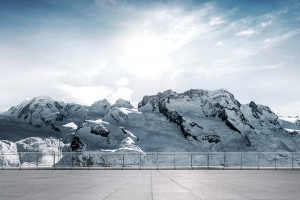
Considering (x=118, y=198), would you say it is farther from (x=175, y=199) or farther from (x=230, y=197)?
(x=230, y=197)

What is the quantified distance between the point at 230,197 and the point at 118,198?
3.48m

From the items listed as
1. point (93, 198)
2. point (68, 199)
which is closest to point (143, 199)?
point (93, 198)

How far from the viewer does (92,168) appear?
132 feet

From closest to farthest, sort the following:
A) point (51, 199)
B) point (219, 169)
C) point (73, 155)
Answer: point (51, 199)
point (219, 169)
point (73, 155)

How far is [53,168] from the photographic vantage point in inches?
1549

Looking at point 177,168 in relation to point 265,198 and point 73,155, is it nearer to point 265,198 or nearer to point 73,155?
point 73,155

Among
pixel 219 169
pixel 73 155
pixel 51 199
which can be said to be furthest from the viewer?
pixel 73 155

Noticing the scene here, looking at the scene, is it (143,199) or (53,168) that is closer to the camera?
(143,199)

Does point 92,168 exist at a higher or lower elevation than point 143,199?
lower

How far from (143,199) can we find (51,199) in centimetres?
273

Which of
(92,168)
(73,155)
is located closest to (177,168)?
(92,168)

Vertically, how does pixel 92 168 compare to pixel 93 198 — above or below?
below

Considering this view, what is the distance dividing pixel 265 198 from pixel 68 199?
5971 mm

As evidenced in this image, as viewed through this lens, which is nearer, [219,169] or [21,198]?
[21,198]
